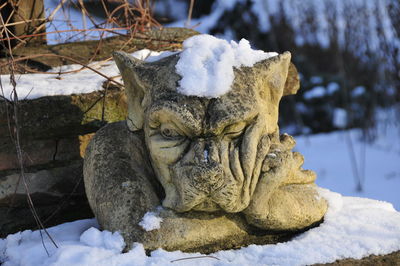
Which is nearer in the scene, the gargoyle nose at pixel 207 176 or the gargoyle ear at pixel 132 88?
the gargoyle nose at pixel 207 176

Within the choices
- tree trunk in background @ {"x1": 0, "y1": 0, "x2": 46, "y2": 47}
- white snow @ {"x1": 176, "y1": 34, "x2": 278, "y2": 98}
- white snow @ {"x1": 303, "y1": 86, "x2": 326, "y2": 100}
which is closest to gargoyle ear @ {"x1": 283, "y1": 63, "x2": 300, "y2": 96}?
white snow @ {"x1": 176, "y1": 34, "x2": 278, "y2": 98}

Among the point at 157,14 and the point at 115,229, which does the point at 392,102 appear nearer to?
the point at 157,14

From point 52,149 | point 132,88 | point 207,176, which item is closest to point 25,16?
point 52,149

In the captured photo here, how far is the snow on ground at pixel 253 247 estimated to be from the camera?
2.09 m

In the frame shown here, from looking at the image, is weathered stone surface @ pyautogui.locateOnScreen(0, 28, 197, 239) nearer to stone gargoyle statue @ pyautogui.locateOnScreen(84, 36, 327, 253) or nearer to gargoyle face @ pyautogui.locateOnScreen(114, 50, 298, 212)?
stone gargoyle statue @ pyautogui.locateOnScreen(84, 36, 327, 253)

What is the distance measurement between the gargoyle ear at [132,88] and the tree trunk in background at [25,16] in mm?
1206

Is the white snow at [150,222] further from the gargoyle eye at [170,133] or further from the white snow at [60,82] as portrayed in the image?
the white snow at [60,82]

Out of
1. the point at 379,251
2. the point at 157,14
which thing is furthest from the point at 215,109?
the point at 157,14

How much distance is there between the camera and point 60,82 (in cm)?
289

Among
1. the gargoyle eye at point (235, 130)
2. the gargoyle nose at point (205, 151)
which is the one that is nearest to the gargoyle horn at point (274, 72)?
the gargoyle eye at point (235, 130)

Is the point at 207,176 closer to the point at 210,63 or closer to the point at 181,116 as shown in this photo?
the point at 181,116

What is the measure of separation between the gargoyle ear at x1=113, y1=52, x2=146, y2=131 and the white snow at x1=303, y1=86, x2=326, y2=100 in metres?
6.13

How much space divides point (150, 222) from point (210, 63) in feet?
1.93

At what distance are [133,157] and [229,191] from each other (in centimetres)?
48
